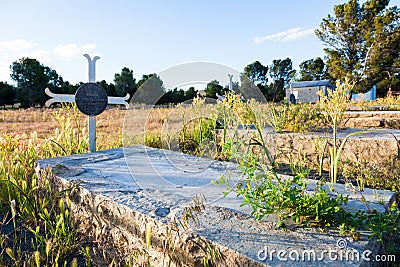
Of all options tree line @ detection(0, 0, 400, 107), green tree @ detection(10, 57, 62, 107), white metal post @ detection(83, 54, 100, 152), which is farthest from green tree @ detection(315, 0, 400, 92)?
green tree @ detection(10, 57, 62, 107)

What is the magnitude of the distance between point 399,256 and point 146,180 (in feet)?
5.67

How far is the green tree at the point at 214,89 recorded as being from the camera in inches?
83.8

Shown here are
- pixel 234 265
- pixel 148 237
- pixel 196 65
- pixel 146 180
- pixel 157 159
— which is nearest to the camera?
pixel 234 265

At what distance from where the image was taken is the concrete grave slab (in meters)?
1.15

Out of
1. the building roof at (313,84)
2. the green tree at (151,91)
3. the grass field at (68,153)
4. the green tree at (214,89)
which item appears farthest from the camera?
the building roof at (313,84)

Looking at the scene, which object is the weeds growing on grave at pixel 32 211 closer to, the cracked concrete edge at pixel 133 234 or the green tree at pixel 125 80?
the cracked concrete edge at pixel 133 234

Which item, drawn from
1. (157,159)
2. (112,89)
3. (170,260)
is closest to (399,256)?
(170,260)

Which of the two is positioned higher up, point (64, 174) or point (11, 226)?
point (64, 174)

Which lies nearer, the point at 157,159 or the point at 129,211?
the point at 129,211

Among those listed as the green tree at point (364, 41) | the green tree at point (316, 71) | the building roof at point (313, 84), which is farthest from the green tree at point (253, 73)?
the green tree at point (316, 71)

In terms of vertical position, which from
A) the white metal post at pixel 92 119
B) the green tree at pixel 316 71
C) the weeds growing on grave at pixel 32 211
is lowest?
the weeds growing on grave at pixel 32 211

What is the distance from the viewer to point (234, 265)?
1.14 m

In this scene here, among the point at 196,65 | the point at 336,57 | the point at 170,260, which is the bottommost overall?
the point at 170,260

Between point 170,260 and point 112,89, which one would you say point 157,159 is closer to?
point 170,260
